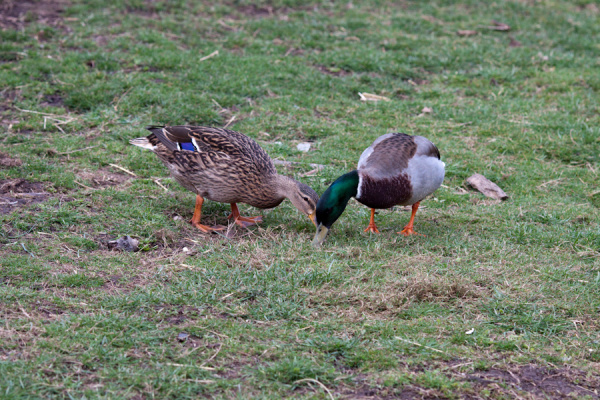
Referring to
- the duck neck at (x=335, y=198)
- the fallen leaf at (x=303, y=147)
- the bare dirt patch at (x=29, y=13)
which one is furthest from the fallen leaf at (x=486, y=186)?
the bare dirt patch at (x=29, y=13)

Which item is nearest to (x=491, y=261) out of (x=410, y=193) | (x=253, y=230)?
(x=410, y=193)

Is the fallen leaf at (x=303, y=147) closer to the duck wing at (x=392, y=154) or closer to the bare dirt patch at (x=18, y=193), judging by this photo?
the duck wing at (x=392, y=154)

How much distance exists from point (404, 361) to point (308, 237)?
1.91 meters

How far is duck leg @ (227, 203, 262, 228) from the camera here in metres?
5.76

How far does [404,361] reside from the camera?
3.78 m

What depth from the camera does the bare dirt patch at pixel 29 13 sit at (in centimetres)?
981

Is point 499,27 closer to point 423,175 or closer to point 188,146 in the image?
point 423,175

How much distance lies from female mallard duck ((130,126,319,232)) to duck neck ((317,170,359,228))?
21 cm

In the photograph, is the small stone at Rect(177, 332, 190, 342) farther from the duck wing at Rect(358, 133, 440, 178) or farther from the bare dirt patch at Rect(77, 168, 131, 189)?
the bare dirt patch at Rect(77, 168, 131, 189)

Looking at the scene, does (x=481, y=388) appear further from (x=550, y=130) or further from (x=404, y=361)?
(x=550, y=130)

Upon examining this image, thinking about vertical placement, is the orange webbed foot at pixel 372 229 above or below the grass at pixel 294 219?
below

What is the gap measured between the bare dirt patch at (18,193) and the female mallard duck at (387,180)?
254 centimetres

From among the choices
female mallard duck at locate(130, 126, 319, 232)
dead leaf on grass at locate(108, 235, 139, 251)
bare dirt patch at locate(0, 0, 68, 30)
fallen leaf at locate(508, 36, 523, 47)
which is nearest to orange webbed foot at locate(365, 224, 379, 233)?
female mallard duck at locate(130, 126, 319, 232)

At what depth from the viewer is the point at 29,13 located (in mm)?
9992
